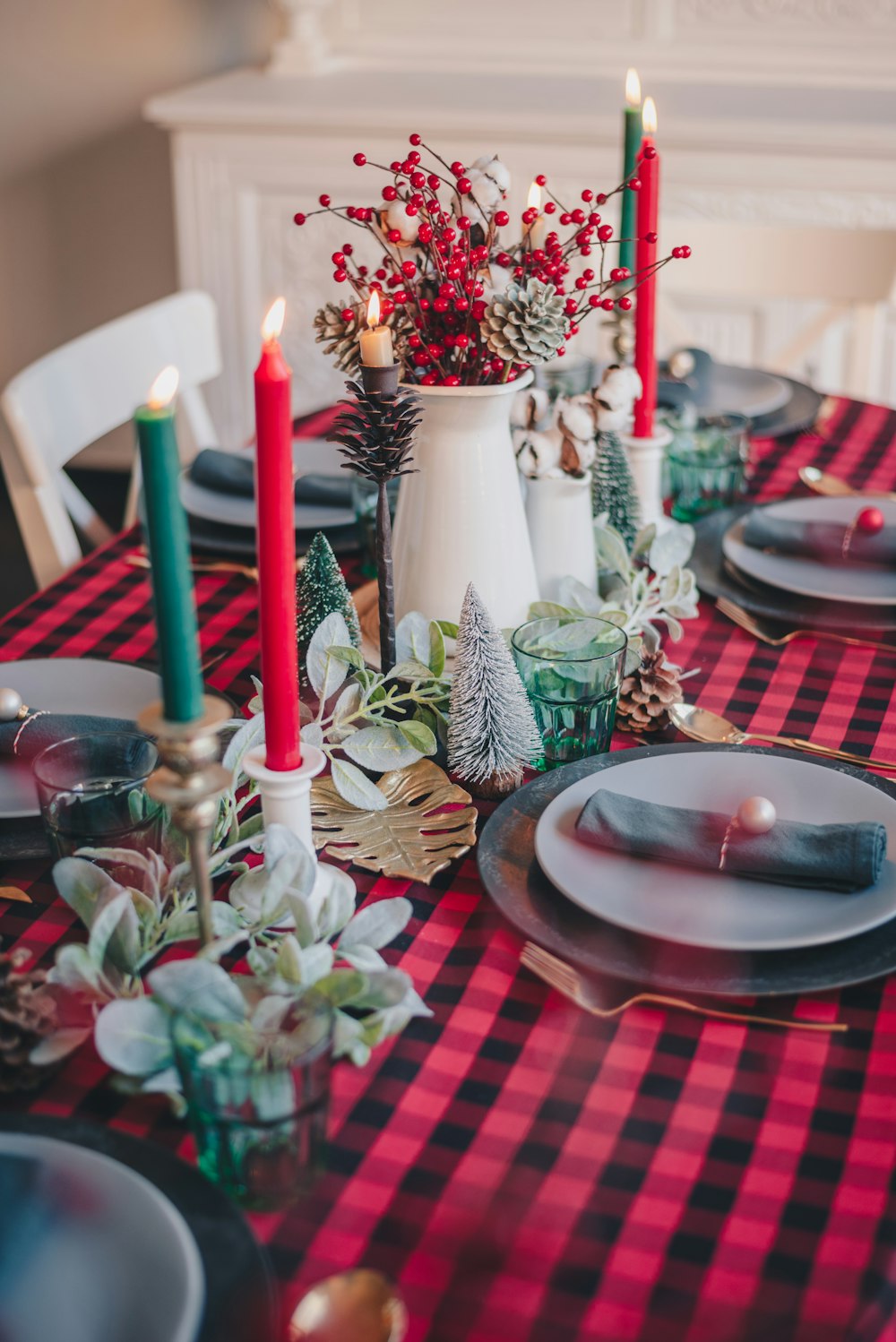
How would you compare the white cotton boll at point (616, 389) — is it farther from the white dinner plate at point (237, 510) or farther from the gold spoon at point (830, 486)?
the gold spoon at point (830, 486)

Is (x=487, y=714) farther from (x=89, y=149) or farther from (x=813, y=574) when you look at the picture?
(x=89, y=149)

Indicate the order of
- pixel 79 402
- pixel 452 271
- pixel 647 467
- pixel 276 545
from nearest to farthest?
pixel 276 545 → pixel 452 271 → pixel 647 467 → pixel 79 402

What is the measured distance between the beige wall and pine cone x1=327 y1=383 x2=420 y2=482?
2.60 metres

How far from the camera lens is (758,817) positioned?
29.8 inches

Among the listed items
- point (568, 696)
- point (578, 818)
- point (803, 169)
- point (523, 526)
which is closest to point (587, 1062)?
point (578, 818)

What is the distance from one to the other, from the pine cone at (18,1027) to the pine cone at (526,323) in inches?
18.5

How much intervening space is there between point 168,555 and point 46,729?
415 millimetres

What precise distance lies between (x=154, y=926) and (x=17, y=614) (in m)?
0.55

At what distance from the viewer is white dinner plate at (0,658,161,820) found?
0.98 meters

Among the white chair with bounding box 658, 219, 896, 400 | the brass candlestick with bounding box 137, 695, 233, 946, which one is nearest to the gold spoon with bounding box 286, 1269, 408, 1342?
the brass candlestick with bounding box 137, 695, 233, 946

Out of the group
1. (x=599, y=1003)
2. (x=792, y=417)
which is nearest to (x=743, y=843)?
(x=599, y=1003)

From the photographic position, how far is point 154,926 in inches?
28.1

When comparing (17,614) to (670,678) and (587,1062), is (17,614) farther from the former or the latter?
(587,1062)

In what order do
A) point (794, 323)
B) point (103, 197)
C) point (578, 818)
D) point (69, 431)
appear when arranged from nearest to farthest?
point (578, 818) < point (69, 431) < point (794, 323) < point (103, 197)
